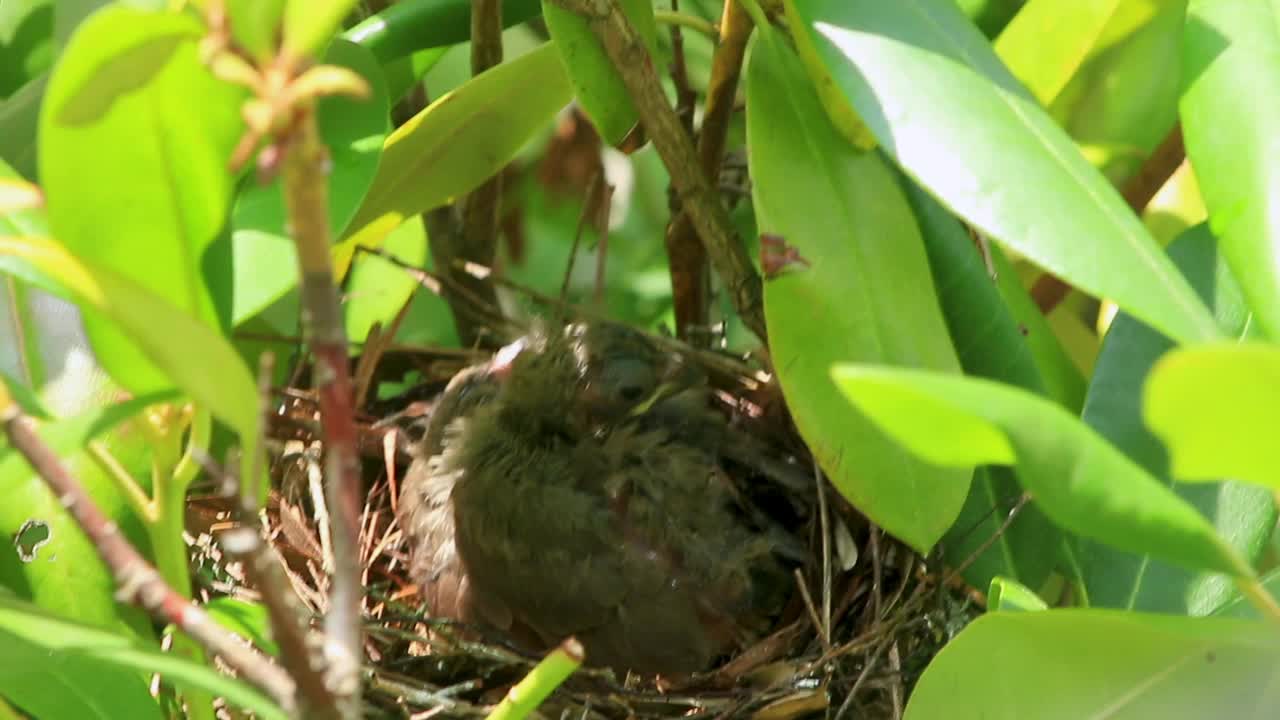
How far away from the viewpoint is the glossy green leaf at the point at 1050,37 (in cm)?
126

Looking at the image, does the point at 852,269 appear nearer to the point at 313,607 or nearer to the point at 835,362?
the point at 835,362

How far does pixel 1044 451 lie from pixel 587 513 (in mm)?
753

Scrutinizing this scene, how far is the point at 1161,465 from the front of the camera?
3.21 ft

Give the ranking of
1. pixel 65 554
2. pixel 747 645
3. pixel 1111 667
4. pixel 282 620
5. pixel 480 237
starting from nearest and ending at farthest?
1. pixel 282 620
2. pixel 1111 667
3. pixel 65 554
4. pixel 747 645
5. pixel 480 237

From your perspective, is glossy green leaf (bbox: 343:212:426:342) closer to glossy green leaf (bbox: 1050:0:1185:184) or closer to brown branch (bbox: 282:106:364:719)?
glossy green leaf (bbox: 1050:0:1185:184)

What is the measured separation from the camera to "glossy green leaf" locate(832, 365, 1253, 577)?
1.81 feet

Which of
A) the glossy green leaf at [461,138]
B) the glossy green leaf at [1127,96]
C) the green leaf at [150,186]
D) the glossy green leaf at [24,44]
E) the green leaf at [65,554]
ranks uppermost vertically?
the green leaf at [150,186]

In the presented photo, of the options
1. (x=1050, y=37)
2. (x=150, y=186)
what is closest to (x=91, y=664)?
(x=150, y=186)

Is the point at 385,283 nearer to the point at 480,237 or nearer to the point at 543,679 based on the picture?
the point at 480,237

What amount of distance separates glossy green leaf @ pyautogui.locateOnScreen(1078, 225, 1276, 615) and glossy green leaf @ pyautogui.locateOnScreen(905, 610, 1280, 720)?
21 centimetres

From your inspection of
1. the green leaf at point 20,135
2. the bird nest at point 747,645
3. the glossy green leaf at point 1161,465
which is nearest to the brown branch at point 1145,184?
the bird nest at point 747,645

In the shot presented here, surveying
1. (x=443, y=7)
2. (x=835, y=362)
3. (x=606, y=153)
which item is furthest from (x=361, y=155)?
(x=606, y=153)

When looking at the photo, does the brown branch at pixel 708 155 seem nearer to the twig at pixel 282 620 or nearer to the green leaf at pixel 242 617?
the green leaf at pixel 242 617

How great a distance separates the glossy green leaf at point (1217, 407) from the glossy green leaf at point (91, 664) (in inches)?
15.9
